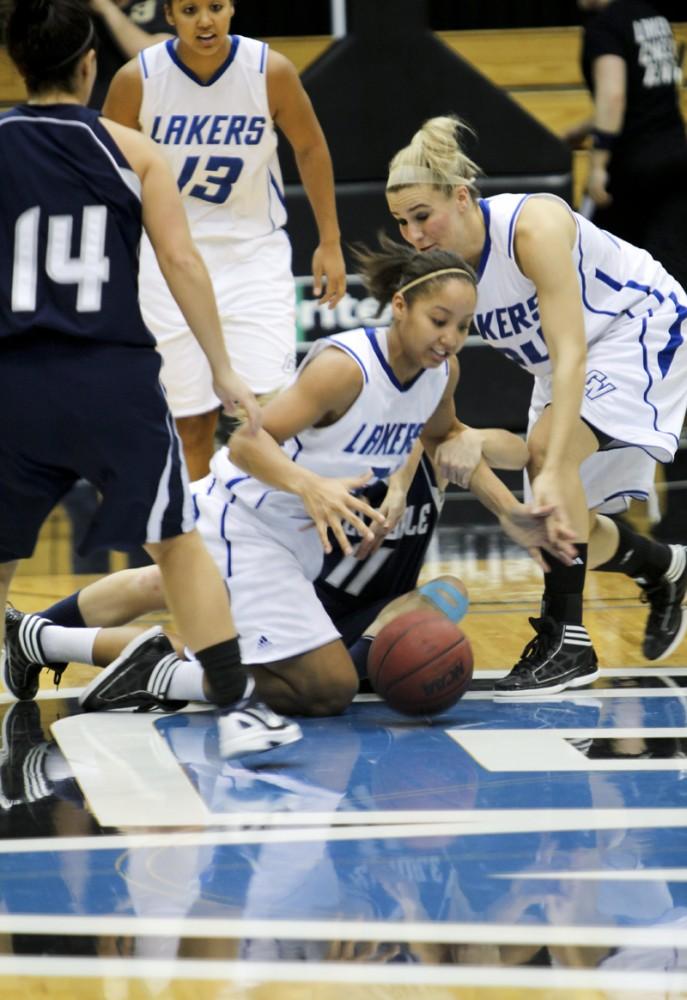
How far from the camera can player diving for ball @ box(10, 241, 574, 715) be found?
3643 millimetres

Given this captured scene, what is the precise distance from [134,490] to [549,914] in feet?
4.08

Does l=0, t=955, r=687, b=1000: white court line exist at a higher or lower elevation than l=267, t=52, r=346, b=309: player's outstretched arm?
lower

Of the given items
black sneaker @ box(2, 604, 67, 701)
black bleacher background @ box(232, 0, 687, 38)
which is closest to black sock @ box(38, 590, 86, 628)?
black sneaker @ box(2, 604, 67, 701)

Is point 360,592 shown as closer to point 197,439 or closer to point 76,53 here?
point 197,439

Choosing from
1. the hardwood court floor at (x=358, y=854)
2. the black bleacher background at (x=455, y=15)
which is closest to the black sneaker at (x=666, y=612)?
the hardwood court floor at (x=358, y=854)

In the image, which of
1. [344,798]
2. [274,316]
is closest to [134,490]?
[344,798]

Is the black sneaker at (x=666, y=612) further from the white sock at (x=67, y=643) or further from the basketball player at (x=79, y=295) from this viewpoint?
the basketball player at (x=79, y=295)

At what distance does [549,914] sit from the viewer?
239 cm

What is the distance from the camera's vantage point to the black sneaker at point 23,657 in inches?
158

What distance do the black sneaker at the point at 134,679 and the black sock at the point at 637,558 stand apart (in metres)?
1.41

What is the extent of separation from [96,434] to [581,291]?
5.31 feet

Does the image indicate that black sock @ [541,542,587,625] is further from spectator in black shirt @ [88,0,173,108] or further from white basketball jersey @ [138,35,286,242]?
spectator in black shirt @ [88,0,173,108]

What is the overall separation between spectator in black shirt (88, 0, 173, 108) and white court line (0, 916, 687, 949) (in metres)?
5.27

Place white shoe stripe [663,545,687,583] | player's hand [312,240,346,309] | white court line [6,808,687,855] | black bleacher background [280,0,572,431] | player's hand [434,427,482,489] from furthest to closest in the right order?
black bleacher background [280,0,572,431]
player's hand [312,240,346,309]
white shoe stripe [663,545,687,583]
player's hand [434,427,482,489]
white court line [6,808,687,855]
